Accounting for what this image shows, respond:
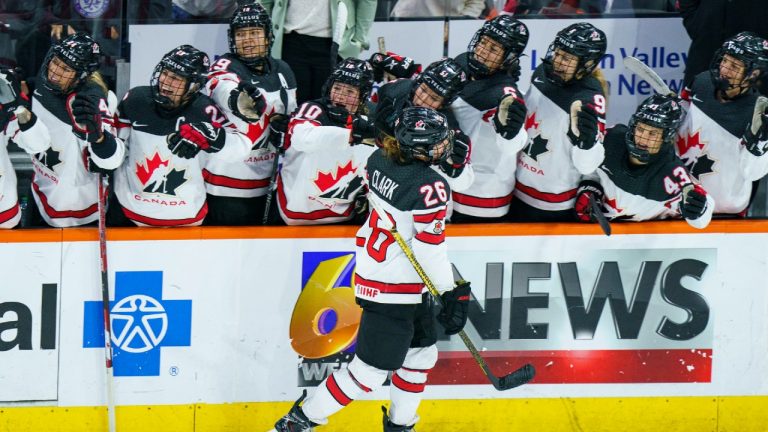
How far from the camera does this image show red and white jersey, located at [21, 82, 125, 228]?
Answer: 4.80 meters

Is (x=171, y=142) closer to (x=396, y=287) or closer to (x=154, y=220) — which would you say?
(x=154, y=220)

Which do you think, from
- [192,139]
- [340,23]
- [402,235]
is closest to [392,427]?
[402,235]

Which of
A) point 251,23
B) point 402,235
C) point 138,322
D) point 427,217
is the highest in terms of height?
point 251,23

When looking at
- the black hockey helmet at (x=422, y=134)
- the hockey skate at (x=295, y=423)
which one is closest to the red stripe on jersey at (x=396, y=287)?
the black hockey helmet at (x=422, y=134)

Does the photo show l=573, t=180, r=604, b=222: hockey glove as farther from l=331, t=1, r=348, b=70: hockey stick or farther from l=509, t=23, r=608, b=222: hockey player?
l=331, t=1, r=348, b=70: hockey stick

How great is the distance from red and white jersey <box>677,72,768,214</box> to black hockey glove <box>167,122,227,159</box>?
1.94m

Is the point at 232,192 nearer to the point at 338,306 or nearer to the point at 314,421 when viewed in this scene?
the point at 338,306

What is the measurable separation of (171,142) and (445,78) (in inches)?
42.1

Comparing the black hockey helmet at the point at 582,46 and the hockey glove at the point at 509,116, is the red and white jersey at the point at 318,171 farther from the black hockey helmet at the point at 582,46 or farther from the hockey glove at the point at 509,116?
the black hockey helmet at the point at 582,46

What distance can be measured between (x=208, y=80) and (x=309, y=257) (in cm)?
84

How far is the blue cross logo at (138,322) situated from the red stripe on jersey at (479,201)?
1.18 metres

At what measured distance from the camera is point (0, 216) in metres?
4.93

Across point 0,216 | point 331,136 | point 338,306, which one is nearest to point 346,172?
point 331,136

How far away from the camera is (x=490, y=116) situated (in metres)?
5.09
